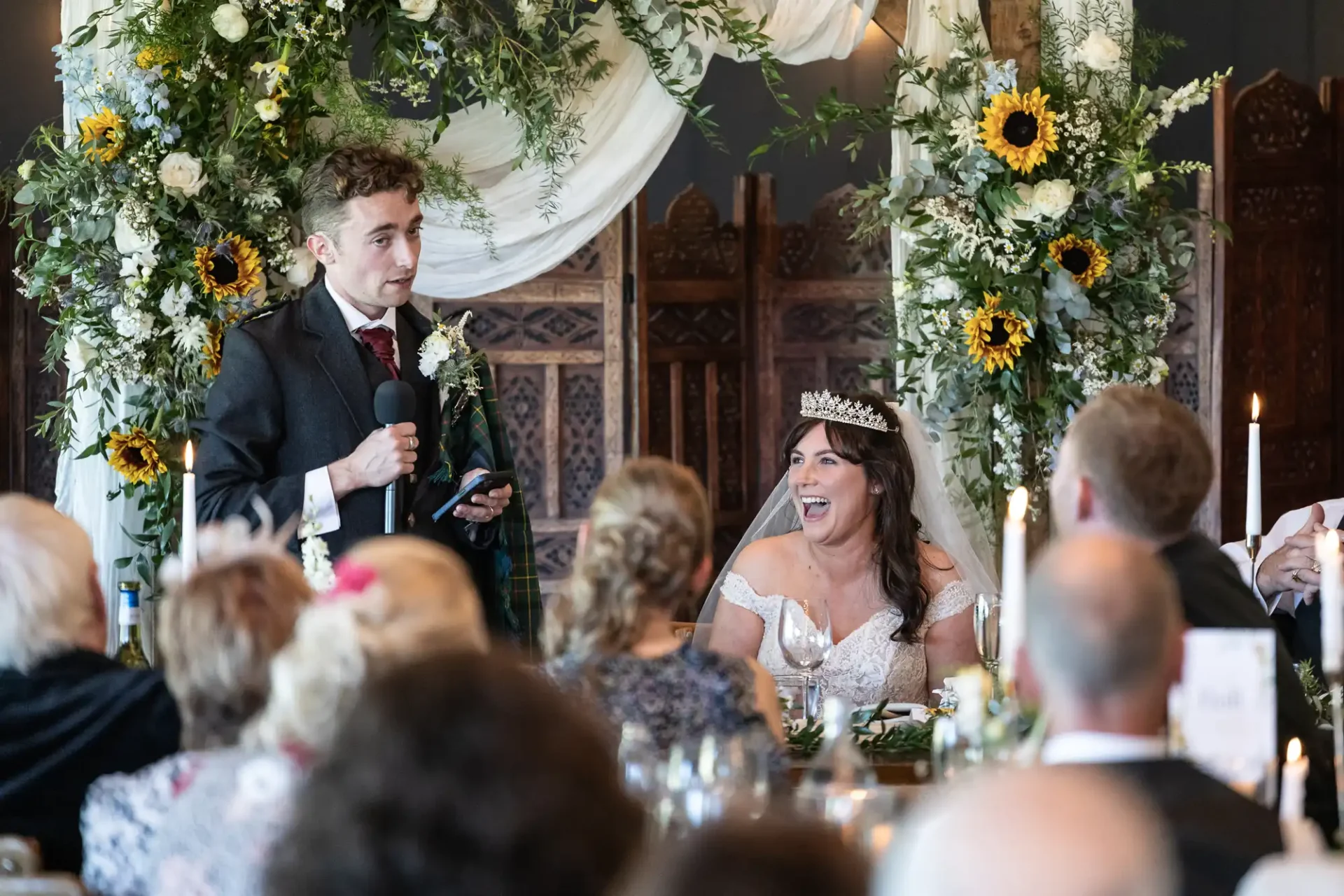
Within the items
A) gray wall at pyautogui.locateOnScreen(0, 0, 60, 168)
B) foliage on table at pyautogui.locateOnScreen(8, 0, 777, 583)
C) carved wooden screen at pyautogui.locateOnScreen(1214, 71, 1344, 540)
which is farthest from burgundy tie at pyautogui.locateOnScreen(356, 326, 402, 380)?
gray wall at pyautogui.locateOnScreen(0, 0, 60, 168)

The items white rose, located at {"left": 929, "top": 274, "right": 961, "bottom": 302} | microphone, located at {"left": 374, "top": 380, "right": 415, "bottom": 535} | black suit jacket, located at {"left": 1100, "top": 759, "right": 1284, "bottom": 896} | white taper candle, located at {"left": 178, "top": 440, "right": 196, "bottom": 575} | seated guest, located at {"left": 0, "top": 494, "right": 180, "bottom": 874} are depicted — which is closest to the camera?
black suit jacket, located at {"left": 1100, "top": 759, "right": 1284, "bottom": 896}

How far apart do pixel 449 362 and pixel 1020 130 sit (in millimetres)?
1874

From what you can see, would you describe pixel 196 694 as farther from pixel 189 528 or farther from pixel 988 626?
pixel 988 626

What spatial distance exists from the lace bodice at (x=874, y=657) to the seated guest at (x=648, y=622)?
1236 millimetres

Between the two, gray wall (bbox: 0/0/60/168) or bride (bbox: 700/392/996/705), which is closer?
bride (bbox: 700/392/996/705)

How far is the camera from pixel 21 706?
2445mm

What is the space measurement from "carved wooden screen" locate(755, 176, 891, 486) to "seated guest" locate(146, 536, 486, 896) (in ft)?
17.3

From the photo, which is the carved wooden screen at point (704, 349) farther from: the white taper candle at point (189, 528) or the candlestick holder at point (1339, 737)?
the candlestick holder at point (1339, 737)

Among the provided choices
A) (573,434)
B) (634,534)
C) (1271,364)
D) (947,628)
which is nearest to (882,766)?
(634,534)

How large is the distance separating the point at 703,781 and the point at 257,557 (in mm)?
646

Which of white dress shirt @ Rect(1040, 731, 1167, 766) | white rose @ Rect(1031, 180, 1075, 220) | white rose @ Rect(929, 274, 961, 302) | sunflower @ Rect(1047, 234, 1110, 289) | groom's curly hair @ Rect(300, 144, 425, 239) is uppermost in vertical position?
white rose @ Rect(1031, 180, 1075, 220)

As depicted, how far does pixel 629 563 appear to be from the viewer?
248 centimetres

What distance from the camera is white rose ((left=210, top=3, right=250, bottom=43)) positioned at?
4.16 metres

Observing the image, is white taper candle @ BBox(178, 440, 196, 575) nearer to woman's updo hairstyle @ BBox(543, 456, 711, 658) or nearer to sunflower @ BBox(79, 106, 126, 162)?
woman's updo hairstyle @ BBox(543, 456, 711, 658)
